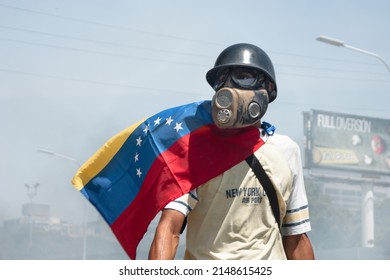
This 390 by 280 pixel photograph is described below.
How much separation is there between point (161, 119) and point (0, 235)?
11085cm

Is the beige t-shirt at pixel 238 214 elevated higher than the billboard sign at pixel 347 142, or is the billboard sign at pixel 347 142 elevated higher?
the beige t-shirt at pixel 238 214

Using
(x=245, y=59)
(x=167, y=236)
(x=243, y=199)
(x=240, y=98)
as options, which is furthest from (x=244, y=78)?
(x=167, y=236)

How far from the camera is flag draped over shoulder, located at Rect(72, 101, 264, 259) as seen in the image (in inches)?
230

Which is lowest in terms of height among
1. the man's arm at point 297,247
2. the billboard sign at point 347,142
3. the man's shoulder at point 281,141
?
the billboard sign at point 347,142

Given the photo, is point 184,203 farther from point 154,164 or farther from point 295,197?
point 295,197

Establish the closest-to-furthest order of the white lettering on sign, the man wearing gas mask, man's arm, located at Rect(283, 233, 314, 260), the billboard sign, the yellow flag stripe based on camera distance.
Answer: the man wearing gas mask
man's arm, located at Rect(283, 233, 314, 260)
the yellow flag stripe
the billboard sign
the white lettering on sign

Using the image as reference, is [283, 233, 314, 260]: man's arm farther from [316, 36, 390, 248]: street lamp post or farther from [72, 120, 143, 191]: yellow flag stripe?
[316, 36, 390, 248]: street lamp post

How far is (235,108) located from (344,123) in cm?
7633

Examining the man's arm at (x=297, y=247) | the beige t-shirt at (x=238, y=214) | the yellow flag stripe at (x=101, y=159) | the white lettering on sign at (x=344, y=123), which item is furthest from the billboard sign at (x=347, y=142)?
the beige t-shirt at (x=238, y=214)

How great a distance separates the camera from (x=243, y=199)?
18.6 feet

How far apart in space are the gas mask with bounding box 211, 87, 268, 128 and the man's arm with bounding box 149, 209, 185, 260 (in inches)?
21.2

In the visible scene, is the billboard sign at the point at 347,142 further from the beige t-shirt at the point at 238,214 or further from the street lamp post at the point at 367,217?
the beige t-shirt at the point at 238,214

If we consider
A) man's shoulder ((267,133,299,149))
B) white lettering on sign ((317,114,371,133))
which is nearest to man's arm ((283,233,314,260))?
man's shoulder ((267,133,299,149))

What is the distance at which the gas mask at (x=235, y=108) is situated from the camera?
18.6 feet
